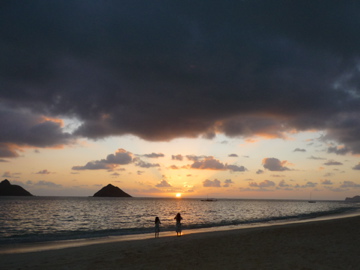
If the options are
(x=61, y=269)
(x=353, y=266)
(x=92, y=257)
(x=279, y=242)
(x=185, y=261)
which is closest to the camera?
(x=353, y=266)

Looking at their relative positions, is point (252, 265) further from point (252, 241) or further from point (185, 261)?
point (252, 241)

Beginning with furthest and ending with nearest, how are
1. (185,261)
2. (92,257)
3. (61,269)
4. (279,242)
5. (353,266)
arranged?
(279,242)
(92,257)
(185,261)
(61,269)
(353,266)

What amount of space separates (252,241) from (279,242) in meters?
2.22

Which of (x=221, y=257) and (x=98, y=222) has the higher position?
(x=221, y=257)

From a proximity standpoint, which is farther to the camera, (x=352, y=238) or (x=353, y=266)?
(x=352, y=238)

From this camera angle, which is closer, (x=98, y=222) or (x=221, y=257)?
(x=221, y=257)

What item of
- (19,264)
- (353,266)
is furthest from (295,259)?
(19,264)

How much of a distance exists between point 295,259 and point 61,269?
1339 cm

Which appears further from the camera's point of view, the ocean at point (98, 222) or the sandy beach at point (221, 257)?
the ocean at point (98, 222)

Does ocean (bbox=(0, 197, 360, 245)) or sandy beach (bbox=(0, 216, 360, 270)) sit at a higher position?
sandy beach (bbox=(0, 216, 360, 270))

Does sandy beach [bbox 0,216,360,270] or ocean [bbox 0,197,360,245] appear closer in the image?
sandy beach [bbox 0,216,360,270]

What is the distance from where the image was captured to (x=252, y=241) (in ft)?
76.6

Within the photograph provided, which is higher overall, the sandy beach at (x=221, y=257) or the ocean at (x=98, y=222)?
the sandy beach at (x=221, y=257)

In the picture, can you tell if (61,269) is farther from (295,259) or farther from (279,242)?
(279,242)
